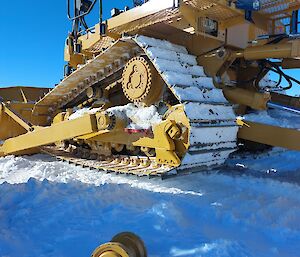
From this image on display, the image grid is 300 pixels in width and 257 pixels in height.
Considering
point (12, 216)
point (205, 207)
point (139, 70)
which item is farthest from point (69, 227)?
point (139, 70)

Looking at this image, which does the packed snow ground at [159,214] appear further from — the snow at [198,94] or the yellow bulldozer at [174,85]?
the snow at [198,94]

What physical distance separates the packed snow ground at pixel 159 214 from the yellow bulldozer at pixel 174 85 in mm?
424

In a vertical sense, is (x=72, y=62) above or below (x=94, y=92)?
above

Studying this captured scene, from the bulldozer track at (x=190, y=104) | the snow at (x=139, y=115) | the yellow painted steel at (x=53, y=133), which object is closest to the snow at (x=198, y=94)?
the bulldozer track at (x=190, y=104)

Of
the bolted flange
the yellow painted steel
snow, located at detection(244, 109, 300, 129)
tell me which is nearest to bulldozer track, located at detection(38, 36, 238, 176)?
the bolted flange

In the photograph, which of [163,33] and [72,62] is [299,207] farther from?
[72,62]

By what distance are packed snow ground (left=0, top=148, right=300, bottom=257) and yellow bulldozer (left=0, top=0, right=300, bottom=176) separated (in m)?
0.42

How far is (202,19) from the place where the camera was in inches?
178

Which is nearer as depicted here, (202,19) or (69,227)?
(69,227)

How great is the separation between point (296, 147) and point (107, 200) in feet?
7.70

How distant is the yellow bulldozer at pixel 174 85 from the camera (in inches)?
161

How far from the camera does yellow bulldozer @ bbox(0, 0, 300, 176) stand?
13.4 ft

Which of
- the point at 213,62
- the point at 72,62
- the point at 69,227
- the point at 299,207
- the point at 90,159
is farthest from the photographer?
the point at 72,62

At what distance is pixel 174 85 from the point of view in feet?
13.2
